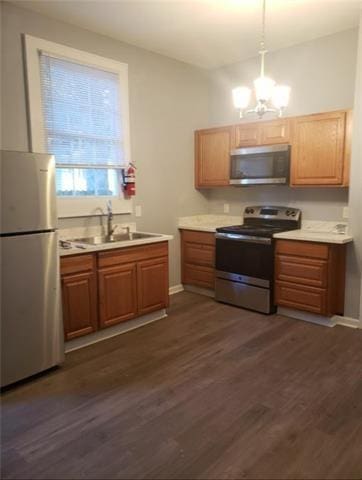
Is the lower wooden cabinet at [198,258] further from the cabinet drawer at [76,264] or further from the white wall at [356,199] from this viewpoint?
the cabinet drawer at [76,264]

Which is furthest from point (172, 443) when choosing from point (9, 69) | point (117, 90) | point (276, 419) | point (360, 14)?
point (360, 14)

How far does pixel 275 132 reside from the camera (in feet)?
12.7

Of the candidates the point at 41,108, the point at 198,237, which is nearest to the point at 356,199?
the point at 198,237

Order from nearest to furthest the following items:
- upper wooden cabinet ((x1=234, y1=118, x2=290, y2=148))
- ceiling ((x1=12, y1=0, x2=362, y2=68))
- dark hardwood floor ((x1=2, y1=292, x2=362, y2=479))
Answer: dark hardwood floor ((x1=2, y1=292, x2=362, y2=479)) → ceiling ((x1=12, y1=0, x2=362, y2=68)) → upper wooden cabinet ((x1=234, y1=118, x2=290, y2=148))

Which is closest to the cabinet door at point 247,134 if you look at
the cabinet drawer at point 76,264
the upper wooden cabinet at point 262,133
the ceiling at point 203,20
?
the upper wooden cabinet at point 262,133

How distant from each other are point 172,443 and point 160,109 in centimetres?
Answer: 353

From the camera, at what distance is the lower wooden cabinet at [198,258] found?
4.36m

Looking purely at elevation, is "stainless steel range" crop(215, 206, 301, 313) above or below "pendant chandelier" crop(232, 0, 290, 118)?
below

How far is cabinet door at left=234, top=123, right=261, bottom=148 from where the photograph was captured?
13.2ft

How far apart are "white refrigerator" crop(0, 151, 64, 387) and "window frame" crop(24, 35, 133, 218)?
2.86ft

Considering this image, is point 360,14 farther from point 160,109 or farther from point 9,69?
point 9,69

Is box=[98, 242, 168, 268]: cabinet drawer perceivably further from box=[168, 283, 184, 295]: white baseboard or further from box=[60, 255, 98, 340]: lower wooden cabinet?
box=[168, 283, 184, 295]: white baseboard

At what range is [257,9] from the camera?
3.02 m

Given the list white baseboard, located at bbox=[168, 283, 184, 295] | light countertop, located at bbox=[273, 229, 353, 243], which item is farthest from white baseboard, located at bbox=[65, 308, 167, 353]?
light countertop, located at bbox=[273, 229, 353, 243]
